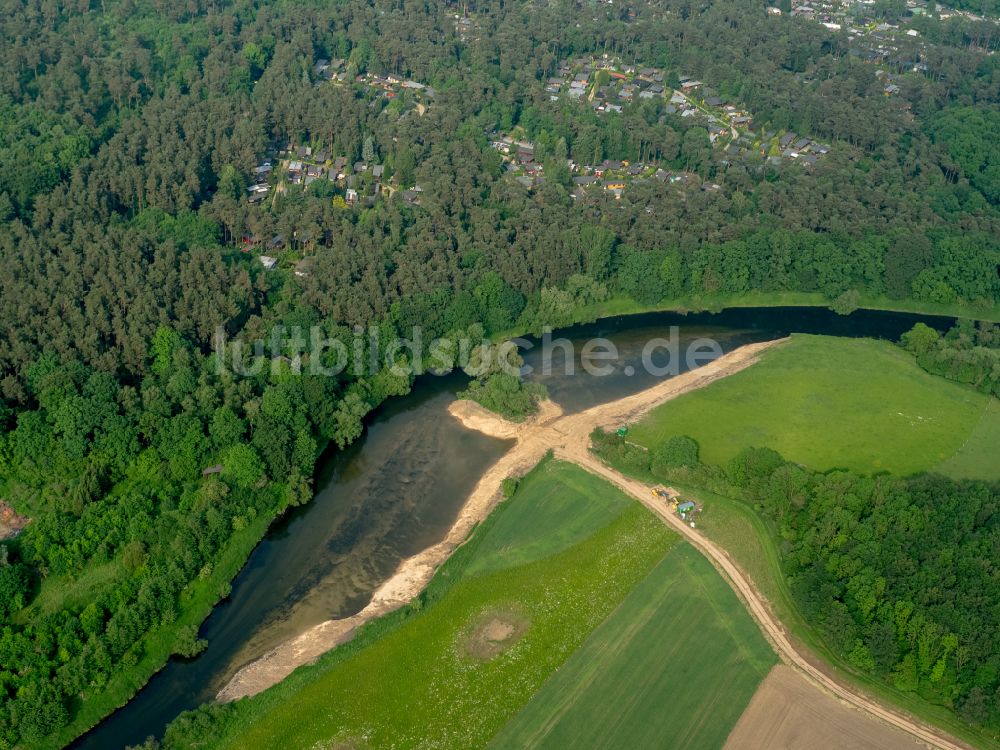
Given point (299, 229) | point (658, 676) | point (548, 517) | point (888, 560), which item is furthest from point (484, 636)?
point (299, 229)

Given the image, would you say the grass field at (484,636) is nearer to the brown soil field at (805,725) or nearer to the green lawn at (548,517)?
the green lawn at (548,517)

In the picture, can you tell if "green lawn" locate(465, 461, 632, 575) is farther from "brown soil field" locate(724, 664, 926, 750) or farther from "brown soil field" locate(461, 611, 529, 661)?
"brown soil field" locate(724, 664, 926, 750)

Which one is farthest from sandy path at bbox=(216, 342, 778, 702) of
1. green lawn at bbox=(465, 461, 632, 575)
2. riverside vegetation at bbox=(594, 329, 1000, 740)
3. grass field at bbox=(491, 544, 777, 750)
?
grass field at bbox=(491, 544, 777, 750)

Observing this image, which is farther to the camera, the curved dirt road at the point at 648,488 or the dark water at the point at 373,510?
the dark water at the point at 373,510

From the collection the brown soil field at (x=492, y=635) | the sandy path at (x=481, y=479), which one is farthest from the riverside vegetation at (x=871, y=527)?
the brown soil field at (x=492, y=635)

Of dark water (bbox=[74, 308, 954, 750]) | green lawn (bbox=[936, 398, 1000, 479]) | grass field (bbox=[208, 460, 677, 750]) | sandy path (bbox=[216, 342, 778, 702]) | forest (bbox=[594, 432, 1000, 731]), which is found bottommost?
dark water (bbox=[74, 308, 954, 750])

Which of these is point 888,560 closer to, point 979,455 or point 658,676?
point 658,676
